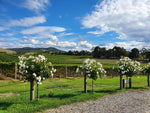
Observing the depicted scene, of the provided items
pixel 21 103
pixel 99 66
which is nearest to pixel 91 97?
pixel 99 66

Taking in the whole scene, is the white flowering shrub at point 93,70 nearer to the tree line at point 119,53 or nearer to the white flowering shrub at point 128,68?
the white flowering shrub at point 128,68

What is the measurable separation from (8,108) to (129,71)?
10.3m

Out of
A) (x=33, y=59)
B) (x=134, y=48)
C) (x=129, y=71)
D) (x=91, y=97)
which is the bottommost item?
(x=91, y=97)

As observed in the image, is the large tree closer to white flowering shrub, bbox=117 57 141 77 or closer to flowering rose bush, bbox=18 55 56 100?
white flowering shrub, bbox=117 57 141 77

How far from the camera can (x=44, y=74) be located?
292 inches

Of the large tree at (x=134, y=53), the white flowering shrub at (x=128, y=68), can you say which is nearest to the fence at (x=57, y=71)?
the white flowering shrub at (x=128, y=68)

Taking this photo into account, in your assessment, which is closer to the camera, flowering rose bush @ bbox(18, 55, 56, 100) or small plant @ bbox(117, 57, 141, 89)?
flowering rose bush @ bbox(18, 55, 56, 100)

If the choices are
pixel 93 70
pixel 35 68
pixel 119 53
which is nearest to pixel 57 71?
pixel 93 70

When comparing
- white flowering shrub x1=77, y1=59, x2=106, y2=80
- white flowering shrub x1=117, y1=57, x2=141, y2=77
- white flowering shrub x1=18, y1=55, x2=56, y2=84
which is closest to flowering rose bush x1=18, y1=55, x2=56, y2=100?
white flowering shrub x1=18, y1=55, x2=56, y2=84

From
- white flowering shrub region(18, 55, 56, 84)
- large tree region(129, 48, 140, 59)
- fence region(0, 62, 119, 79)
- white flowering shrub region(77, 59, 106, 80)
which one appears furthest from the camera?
large tree region(129, 48, 140, 59)

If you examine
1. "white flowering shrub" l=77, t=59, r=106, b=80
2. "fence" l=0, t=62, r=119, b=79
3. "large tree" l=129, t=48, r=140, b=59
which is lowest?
"fence" l=0, t=62, r=119, b=79

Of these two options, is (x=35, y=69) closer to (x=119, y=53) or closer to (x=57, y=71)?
(x=57, y=71)

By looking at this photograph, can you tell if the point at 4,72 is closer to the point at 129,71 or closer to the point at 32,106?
the point at 32,106

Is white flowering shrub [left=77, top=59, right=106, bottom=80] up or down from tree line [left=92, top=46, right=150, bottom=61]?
down
